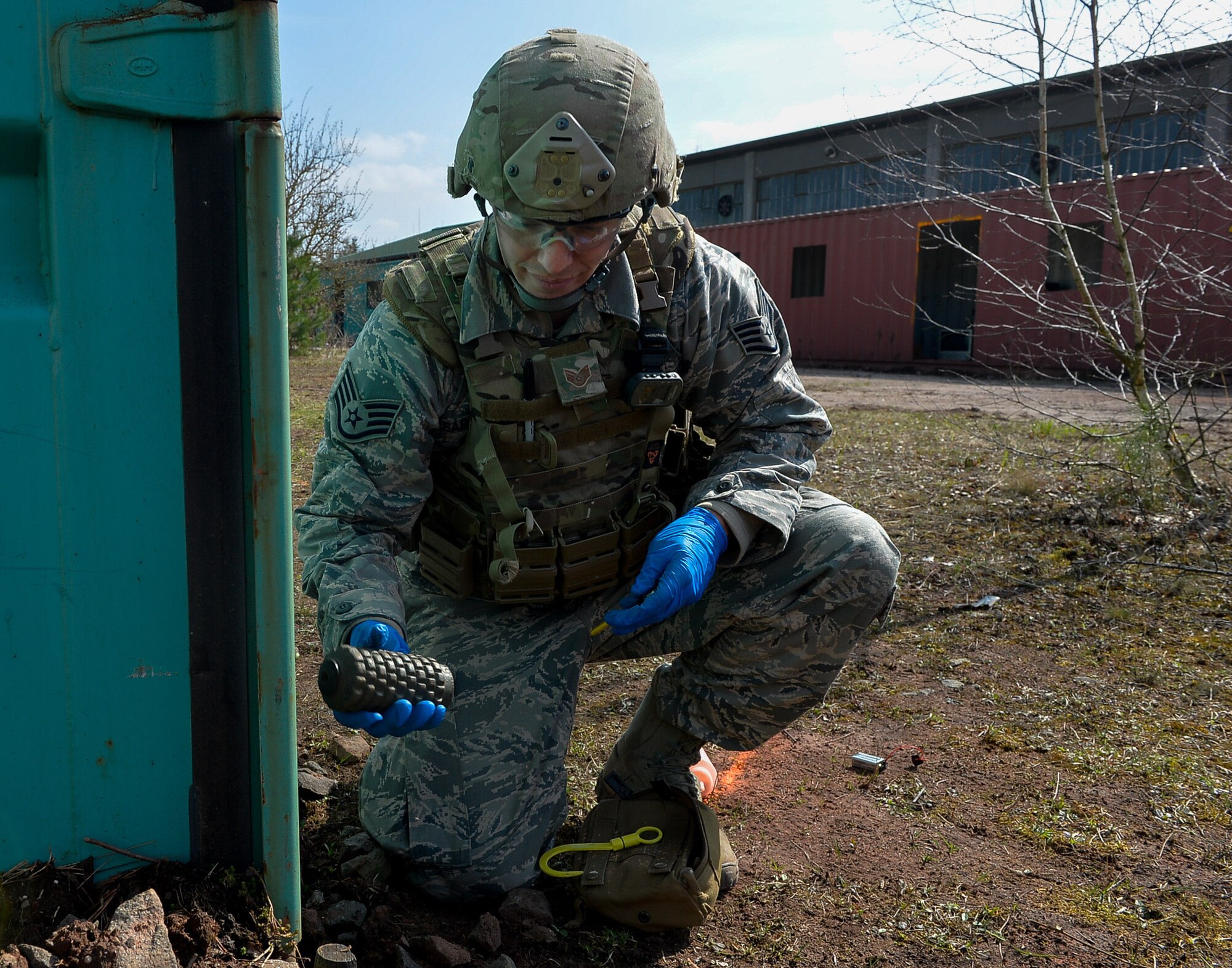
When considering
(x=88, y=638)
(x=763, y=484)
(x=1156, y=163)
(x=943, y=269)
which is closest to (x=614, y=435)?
(x=763, y=484)

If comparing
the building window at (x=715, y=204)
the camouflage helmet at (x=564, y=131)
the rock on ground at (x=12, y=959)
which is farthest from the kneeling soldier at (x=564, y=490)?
Result: the building window at (x=715, y=204)

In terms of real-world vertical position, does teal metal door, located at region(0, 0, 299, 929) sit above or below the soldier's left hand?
above

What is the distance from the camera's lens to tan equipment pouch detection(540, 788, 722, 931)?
64.1 inches

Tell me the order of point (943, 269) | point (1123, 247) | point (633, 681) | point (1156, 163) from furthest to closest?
point (943, 269)
point (1156, 163)
point (1123, 247)
point (633, 681)

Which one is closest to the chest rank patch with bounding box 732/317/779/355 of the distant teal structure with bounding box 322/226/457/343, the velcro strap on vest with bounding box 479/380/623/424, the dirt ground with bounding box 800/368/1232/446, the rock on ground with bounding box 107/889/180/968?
the velcro strap on vest with bounding box 479/380/623/424

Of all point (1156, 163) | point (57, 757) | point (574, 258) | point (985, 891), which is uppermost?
point (1156, 163)

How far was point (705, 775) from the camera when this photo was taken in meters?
2.07

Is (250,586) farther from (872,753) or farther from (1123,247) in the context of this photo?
(1123,247)

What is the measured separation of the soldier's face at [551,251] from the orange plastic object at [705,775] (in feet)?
3.22

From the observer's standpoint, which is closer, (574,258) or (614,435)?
(574,258)

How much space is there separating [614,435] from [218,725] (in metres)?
0.95

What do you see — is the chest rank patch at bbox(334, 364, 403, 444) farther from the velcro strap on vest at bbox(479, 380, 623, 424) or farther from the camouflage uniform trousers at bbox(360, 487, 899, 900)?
the camouflage uniform trousers at bbox(360, 487, 899, 900)

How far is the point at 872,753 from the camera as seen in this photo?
2.24m

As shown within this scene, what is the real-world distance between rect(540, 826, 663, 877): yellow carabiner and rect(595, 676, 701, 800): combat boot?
5.9 inches
